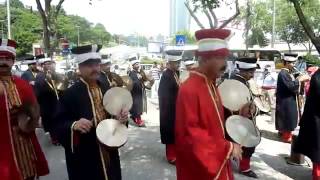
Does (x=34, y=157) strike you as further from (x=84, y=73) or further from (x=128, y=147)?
(x=128, y=147)

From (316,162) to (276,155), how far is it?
2444 mm

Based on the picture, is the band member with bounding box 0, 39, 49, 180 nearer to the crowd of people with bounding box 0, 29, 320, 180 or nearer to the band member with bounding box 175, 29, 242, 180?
the crowd of people with bounding box 0, 29, 320, 180

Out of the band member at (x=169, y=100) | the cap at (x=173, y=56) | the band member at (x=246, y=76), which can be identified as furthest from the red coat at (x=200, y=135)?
the cap at (x=173, y=56)

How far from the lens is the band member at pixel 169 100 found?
25.0 feet

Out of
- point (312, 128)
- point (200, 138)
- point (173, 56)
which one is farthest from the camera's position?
point (173, 56)

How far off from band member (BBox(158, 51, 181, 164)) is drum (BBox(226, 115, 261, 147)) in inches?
155

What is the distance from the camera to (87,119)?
4031 millimetres

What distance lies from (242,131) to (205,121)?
1.50 feet

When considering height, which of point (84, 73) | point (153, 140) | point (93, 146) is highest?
point (84, 73)

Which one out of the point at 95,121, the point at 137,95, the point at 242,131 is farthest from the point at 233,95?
the point at 137,95

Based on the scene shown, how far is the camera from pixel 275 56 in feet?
137

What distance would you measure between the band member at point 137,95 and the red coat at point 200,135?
8306 millimetres

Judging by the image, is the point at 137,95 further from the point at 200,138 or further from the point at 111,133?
the point at 200,138

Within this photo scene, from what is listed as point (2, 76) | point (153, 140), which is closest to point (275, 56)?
point (153, 140)
